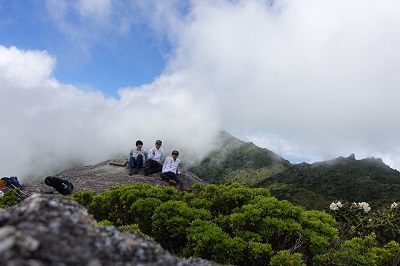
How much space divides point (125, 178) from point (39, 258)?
17734 mm

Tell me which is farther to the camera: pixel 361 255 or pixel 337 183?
pixel 337 183

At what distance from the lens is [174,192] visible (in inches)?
495

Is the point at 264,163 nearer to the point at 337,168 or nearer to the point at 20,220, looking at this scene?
the point at 337,168

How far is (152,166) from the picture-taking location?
21.1m

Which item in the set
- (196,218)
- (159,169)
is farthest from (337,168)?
(196,218)

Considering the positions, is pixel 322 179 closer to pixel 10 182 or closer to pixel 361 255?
pixel 10 182

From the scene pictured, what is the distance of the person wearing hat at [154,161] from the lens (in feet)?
68.6

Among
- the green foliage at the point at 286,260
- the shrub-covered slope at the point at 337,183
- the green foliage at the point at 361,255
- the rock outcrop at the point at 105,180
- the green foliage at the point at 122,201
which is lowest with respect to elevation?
the green foliage at the point at 286,260

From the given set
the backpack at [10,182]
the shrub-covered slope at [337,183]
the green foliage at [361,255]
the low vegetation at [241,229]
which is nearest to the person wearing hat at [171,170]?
the low vegetation at [241,229]

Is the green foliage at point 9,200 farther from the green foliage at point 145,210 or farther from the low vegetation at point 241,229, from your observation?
the green foliage at point 145,210

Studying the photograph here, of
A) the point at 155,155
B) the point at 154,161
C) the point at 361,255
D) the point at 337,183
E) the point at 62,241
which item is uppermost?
the point at 337,183

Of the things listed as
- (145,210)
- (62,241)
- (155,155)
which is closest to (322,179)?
(155,155)

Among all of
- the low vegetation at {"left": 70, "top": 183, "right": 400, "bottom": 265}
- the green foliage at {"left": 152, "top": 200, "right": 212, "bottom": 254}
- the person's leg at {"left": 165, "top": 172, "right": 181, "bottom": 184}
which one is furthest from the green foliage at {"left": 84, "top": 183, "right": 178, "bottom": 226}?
the person's leg at {"left": 165, "top": 172, "right": 181, "bottom": 184}

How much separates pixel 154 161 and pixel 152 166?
35cm
